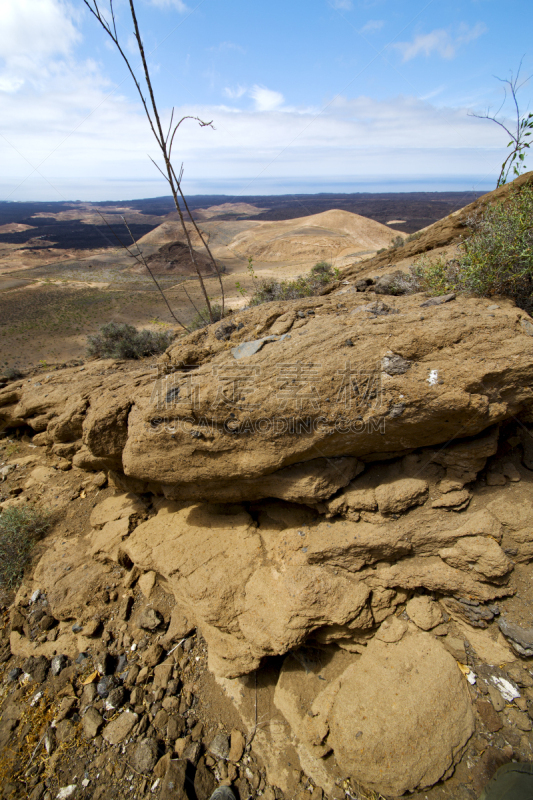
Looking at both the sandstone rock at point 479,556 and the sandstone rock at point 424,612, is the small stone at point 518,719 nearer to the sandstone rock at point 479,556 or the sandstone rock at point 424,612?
the sandstone rock at point 424,612

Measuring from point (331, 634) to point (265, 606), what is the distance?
1.98 ft

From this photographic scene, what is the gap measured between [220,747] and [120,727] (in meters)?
0.88

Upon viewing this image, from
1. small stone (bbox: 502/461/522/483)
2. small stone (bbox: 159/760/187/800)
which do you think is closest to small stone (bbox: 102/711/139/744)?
small stone (bbox: 159/760/187/800)

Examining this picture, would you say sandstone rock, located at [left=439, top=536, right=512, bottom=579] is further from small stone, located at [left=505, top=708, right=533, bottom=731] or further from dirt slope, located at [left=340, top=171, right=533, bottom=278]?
dirt slope, located at [left=340, top=171, right=533, bottom=278]

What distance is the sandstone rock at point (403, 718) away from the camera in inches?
93.0

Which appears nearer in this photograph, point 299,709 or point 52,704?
point 299,709

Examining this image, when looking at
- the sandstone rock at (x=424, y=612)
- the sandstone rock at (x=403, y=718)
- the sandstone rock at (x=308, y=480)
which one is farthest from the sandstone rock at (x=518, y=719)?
the sandstone rock at (x=308, y=480)

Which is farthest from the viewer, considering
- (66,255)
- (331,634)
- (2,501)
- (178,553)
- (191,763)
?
(66,255)

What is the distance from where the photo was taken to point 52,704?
10.4ft

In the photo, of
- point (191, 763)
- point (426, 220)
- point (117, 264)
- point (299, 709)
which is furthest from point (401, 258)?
point (426, 220)

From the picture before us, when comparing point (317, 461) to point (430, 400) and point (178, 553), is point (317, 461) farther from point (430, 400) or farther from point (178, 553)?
point (178, 553)

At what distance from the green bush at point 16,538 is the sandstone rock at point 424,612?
433 centimetres

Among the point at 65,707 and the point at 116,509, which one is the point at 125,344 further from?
the point at 65,707

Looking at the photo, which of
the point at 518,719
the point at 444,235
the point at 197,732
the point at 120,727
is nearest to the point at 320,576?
the point at 518,719
